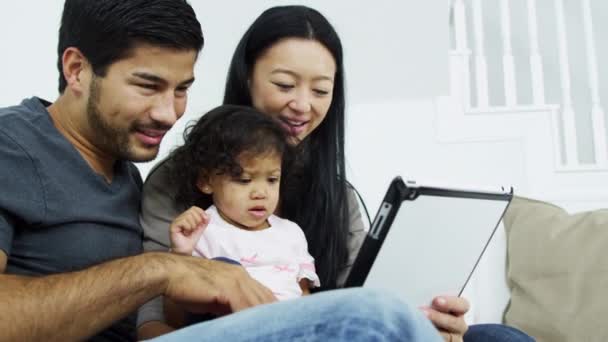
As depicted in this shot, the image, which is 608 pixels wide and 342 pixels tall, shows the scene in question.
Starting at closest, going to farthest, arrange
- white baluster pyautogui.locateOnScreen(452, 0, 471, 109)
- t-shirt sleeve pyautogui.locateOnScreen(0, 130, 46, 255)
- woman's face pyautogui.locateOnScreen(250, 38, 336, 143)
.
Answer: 1. t-shirt sleeve pyautogui.locateOnScreen(0, 130, 46, 255)
2. woman's face pyautogui.locateOnScreen(250, 38, 336, 143)
3. white baluster pyautogui.locateOnScreen(452, 0, 471, 109)

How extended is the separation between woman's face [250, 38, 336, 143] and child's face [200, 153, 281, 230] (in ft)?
0.64

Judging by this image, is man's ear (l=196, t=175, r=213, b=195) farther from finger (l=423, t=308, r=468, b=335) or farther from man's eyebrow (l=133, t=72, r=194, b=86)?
finger (l=423, t=308, r=468, b=335)

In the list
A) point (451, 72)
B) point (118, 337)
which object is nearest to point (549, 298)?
point (451, 72)

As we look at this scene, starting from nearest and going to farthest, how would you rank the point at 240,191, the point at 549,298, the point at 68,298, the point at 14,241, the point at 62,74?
the point at 68,298
the point at 14,241
the point at 240,191
the point at 62,74
the point at 549,298

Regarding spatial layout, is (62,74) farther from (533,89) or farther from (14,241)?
(533,89)

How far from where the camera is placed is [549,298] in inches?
66.3

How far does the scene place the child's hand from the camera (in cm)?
117

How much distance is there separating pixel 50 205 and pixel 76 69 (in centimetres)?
29

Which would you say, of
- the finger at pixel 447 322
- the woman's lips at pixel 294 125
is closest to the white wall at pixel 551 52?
the woman's lips at pixel 294 125

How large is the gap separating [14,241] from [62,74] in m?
0.39

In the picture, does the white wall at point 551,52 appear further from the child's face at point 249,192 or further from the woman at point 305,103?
the child's face at point 249,192

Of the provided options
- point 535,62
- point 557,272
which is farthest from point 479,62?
point 557,272

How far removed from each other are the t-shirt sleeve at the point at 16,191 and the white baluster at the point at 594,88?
1.70 m

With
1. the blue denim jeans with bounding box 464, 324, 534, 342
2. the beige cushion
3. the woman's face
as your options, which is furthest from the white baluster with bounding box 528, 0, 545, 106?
the blue denim jeans with bounding box 464, 324, 534, 342
